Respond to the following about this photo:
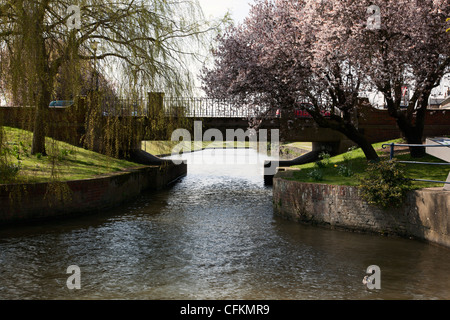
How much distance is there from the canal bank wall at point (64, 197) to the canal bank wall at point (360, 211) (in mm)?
6561

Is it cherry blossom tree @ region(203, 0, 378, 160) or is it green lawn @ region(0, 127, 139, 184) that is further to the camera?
cherry blossom tree @ region(203, 0, 378, 160)

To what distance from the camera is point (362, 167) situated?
19172 millimetres

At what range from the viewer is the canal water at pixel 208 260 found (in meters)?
8.75

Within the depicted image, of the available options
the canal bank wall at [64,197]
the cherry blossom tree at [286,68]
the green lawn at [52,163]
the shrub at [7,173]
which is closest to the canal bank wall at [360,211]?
the cherry blossom tree at [286,68]

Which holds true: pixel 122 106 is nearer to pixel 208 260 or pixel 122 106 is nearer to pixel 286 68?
pixel 208 260

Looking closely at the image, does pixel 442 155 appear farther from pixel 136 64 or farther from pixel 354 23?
pixel 136 64

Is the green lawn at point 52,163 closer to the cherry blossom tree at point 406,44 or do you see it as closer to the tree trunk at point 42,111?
the tree trunk at point 42,111

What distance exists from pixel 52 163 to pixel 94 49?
3.38 m

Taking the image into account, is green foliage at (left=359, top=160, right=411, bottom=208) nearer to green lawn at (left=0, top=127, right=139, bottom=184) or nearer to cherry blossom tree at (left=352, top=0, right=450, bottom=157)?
cherry blossom tree at (left=352, top=0, right=450, bottom=157)

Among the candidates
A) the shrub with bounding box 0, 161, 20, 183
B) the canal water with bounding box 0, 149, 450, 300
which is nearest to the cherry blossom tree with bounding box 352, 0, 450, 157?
the canal water with bounding box 0, 149, 450, 300

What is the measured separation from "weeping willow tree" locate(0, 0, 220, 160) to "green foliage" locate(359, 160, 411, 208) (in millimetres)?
6731

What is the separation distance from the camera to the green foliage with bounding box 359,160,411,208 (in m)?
13.0

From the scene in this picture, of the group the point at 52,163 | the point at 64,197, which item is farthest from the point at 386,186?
the point at 64,197

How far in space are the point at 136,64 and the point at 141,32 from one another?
1.07 m
